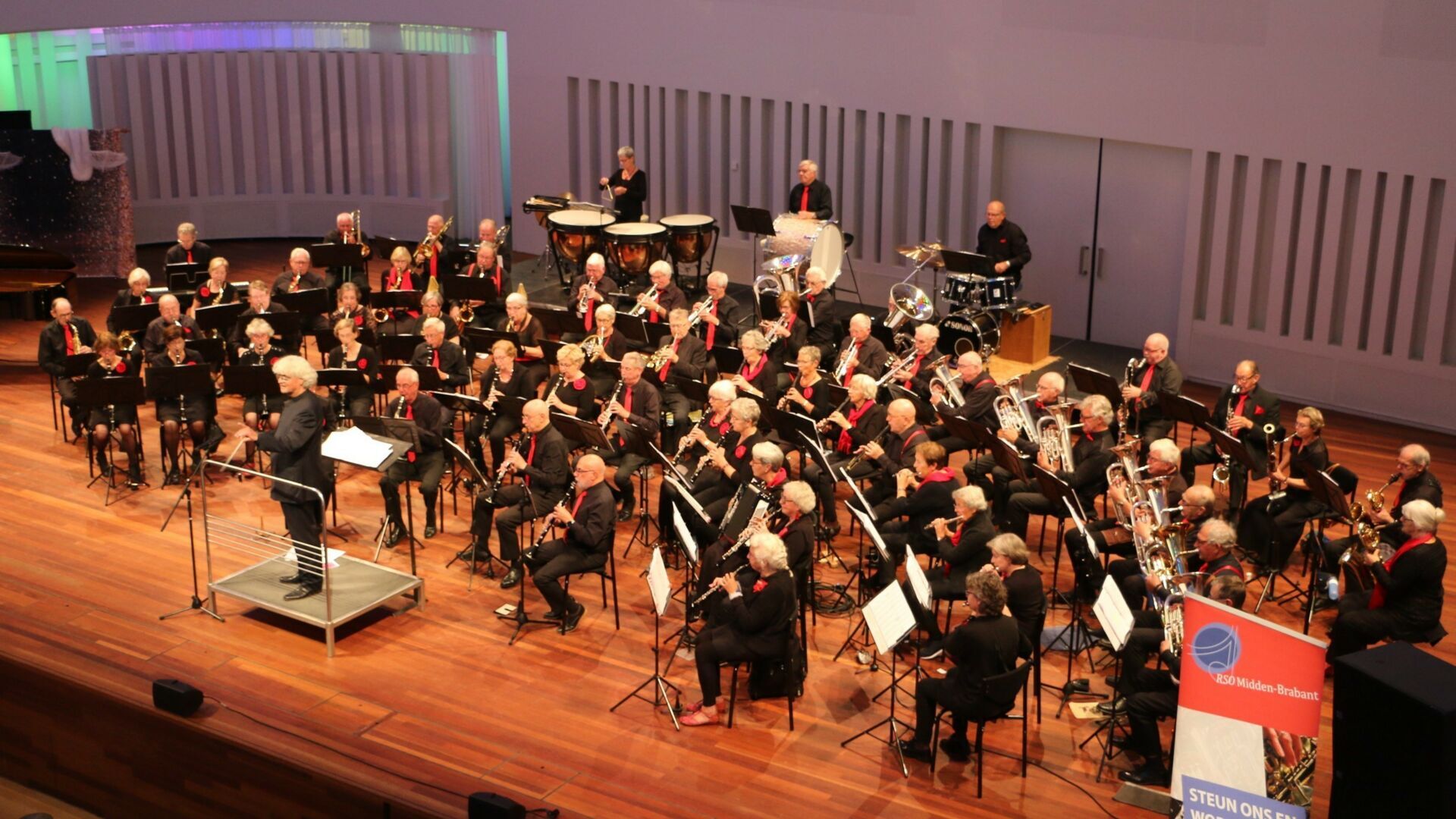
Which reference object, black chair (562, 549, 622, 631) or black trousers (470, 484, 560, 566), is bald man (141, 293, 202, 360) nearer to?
black trousers (470, 484, 560, 566)

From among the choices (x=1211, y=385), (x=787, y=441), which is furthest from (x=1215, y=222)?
(x=787, y=441)

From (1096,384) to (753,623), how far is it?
11.9 feet

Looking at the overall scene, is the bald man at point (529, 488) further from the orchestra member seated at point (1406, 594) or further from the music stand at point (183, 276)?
the music stand at point (183, 276)

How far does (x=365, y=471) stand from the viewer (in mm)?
10789

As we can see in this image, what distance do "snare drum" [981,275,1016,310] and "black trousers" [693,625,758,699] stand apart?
5594 millimetres

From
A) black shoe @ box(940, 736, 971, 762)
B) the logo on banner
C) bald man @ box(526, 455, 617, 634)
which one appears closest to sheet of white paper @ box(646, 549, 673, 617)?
bald man @ box(526, 455, 617, 634)

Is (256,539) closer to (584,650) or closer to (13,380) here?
(584,650)

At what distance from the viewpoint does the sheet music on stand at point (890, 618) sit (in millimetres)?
6645

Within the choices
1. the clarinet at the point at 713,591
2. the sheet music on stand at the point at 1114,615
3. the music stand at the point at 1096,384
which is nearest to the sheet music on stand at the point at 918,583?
the sheet music on stand at the point at 1114,615

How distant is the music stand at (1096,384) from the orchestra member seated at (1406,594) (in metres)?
2.35

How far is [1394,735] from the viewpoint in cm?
529

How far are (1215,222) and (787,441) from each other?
487 cm

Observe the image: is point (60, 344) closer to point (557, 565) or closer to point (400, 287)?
point (400, 287)

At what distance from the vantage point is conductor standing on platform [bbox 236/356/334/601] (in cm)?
827
